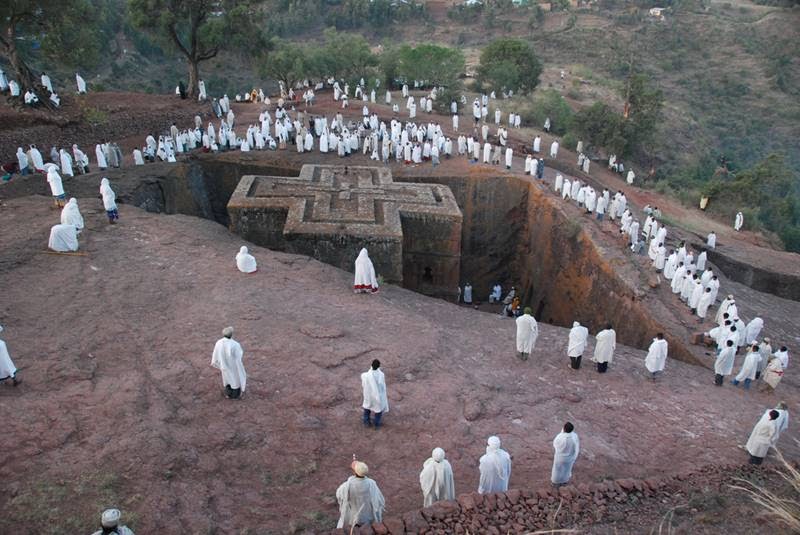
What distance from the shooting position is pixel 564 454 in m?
Answer: 6.40

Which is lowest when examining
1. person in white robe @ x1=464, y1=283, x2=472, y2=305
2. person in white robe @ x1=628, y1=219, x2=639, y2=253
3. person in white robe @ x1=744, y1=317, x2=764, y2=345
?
person in white robe @ x1=464, y1=283, x2=472, y2=305

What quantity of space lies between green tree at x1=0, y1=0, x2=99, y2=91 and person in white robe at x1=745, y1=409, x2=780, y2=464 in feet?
73.6

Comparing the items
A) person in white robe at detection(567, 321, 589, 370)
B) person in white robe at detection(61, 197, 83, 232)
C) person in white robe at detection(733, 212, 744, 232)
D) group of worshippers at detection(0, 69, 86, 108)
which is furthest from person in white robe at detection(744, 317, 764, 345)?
group of worshippers at detection(0, 69, 86, 108)

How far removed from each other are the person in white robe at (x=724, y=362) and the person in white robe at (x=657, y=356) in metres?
0.93

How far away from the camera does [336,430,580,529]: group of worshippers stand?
5312 mm

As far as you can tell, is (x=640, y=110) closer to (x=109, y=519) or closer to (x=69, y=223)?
(x=69, y=223)

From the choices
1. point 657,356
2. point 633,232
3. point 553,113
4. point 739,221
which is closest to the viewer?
point 657,356

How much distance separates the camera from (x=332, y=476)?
6.45m

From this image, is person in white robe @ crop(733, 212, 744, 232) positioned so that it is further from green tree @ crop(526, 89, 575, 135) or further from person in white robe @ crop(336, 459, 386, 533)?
person in white robe @ crop(336, 459, 386, 533)

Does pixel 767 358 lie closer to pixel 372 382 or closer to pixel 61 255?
pixel 372 382

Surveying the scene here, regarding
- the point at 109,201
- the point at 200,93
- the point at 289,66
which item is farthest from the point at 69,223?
the point at 289,66

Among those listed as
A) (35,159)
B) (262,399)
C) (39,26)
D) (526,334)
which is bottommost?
(526,334)

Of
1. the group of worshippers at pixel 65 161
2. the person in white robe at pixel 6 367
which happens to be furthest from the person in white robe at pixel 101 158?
the person in white robe at pixel 6 367

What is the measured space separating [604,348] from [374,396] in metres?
4.33
